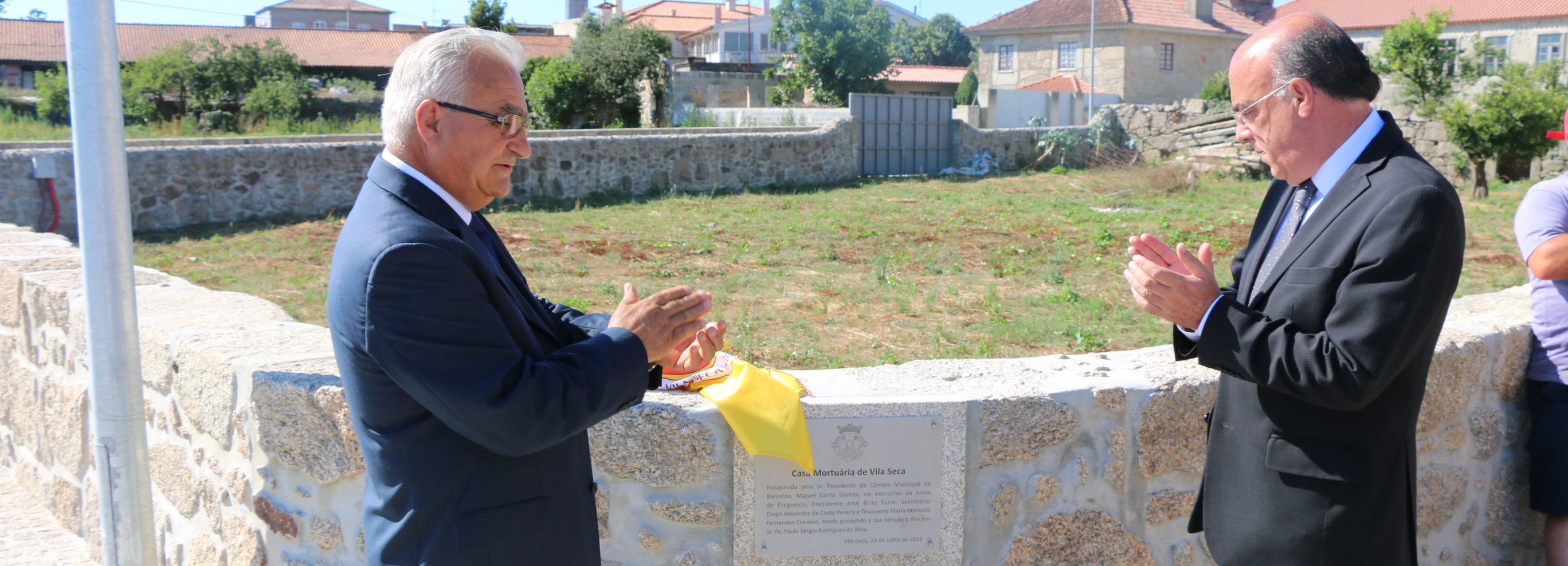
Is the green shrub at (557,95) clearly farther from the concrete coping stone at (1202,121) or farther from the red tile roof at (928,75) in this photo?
the red tile roof at (928,75)

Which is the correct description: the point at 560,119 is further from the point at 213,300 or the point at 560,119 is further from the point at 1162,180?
the point at 213,300

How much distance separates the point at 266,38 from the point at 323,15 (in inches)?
1901

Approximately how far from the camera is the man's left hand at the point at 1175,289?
1.84 m

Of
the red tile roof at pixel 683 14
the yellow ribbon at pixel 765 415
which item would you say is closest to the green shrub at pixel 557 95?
the yellow ribbon at pixel 765 415

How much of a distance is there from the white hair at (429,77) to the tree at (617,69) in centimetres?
2571

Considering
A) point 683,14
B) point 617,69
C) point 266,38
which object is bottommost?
point 617,69

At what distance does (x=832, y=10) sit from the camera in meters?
29.9

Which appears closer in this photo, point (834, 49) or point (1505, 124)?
point (1505, 124)

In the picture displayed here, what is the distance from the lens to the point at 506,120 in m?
1.61

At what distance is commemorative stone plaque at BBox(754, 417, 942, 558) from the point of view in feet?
7.45

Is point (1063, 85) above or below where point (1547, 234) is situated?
above

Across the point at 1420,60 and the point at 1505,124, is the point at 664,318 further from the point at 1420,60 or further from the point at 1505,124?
the point at 1420,60

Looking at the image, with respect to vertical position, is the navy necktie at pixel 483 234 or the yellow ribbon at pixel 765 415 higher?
the navy necktie at pixel 483 234

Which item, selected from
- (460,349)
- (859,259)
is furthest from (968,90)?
(460,349)
